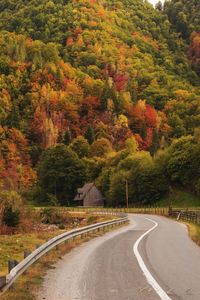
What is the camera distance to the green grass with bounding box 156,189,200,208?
9004 centimetres

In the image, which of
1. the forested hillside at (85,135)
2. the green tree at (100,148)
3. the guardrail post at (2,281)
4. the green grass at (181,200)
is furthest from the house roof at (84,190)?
the guardrail post at (2,281)

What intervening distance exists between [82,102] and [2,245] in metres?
168

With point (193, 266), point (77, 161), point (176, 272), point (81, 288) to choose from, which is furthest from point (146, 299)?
point (77, 161)

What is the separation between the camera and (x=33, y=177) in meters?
137

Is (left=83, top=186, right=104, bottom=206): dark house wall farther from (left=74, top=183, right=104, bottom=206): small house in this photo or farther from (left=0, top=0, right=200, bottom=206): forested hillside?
(left=0, top=0, right=200, bottom=206): forested hillside

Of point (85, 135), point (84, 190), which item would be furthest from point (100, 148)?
point (84, 190)

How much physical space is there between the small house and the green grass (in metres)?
16.0

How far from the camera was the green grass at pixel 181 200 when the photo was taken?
90.0 metres

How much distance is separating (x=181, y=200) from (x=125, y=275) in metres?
82.6

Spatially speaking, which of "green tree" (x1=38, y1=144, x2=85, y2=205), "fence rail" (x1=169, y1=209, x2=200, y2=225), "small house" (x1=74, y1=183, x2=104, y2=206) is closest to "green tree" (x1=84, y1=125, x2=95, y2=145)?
"green tree" (x1=38, y1=144, x2=85, y2=205)

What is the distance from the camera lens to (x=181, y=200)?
93.7m

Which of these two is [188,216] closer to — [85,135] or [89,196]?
[89,196]

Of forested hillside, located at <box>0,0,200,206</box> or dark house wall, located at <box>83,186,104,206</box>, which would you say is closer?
forested hillside, located at <box>0,0,200,206</box>

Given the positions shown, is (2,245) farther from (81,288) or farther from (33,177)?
(33,177)
